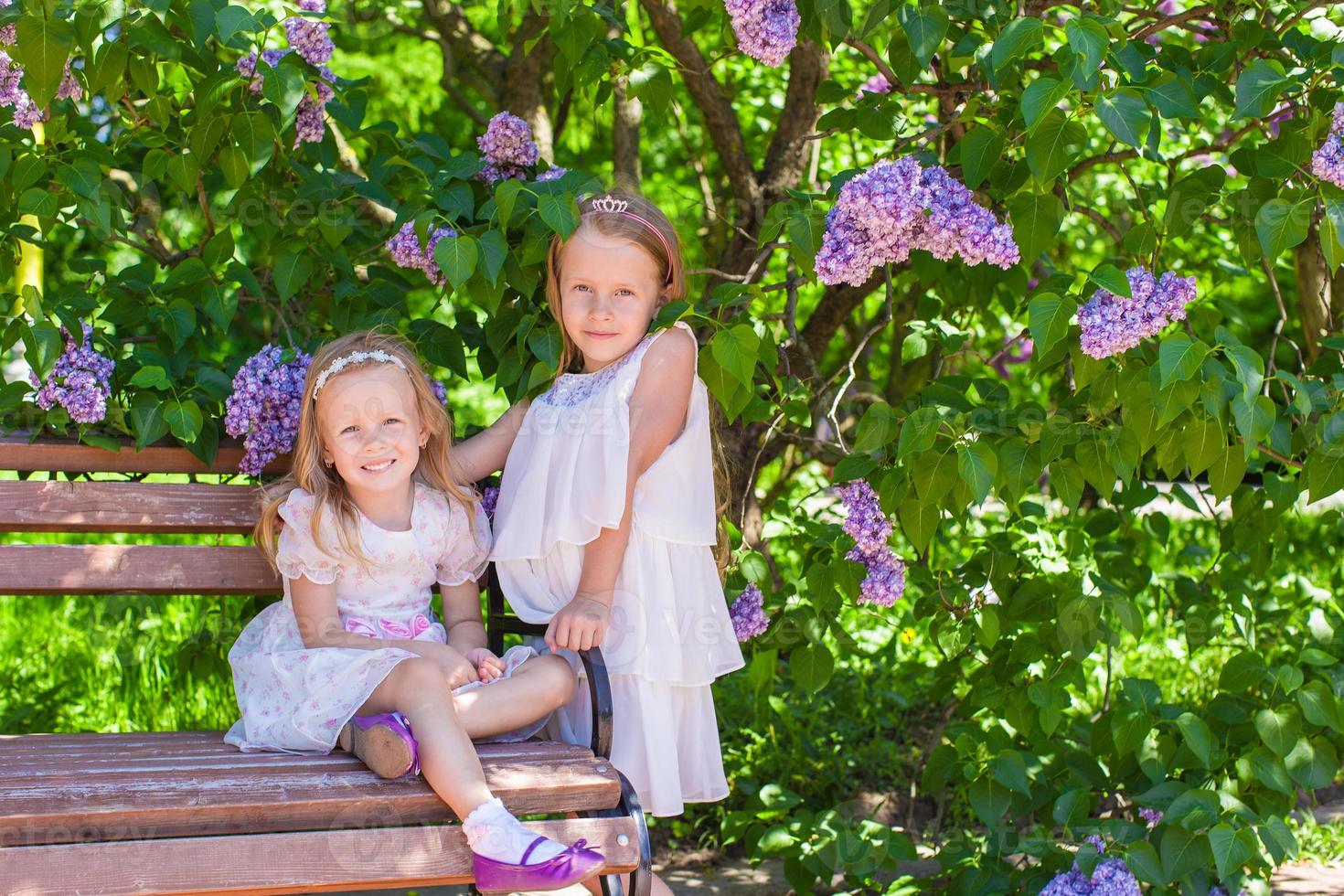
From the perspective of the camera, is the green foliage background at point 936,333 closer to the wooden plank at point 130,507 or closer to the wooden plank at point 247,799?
the wooden plank at point 130,507

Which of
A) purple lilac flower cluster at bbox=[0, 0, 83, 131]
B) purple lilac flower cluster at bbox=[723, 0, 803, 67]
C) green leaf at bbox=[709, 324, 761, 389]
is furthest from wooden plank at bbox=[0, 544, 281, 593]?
purple lilac flower cluster at bbox=[723, 0, 803, 67]

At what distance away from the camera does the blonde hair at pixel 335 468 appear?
2.65 metres

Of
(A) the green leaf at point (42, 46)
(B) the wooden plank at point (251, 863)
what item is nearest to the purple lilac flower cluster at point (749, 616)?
(B) the wooden plank at point (251, 863)

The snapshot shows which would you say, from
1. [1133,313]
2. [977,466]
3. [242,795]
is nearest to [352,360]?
[242,795]

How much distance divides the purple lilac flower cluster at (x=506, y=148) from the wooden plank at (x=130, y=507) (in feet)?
2.73

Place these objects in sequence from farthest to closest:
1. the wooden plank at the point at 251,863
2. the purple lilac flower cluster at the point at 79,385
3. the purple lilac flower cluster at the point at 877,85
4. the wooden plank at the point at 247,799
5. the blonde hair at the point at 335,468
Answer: the purple lilac flower cluster at the point at 877,85, the purple lilac flower cluster at the point at 79,385, the blonde hair at the point at 335,468, the wooden plank at the point at 247,799, the wooden plank at the point at 251,863

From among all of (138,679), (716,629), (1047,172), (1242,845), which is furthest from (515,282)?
(138,679)

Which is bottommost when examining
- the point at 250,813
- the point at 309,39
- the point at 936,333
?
the point at 250,813

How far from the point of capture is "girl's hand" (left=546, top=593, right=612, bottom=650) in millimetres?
2525

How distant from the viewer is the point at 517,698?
8.32 feet

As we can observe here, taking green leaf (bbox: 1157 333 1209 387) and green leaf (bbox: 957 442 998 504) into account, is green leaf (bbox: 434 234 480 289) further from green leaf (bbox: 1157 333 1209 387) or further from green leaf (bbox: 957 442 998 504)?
green leaf (bbox: 1157 333 1209 387)

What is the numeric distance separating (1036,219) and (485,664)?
128 centimetres

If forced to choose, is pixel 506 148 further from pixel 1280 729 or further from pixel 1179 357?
pixel 1280 729

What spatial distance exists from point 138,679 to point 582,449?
7.84 ft
